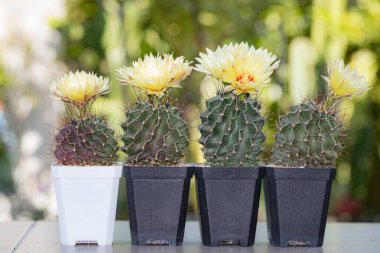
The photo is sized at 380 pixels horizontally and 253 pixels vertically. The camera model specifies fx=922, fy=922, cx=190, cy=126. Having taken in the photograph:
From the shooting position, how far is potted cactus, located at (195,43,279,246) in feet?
5.82

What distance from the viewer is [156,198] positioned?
181 cm

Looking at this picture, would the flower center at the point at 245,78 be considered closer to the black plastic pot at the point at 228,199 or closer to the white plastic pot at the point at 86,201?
the black plastic pot at the point at 228,199

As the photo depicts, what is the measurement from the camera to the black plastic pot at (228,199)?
1.80 m

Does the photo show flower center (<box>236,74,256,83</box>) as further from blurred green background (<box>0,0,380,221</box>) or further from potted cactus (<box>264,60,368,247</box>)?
blurred green background (<box>0,0,380,221</box>)

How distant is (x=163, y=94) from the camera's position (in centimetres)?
182

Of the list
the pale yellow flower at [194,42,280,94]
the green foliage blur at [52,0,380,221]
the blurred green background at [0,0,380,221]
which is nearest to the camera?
the pale yellow flower at [194,42,280,94]

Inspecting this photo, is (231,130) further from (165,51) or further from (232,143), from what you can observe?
(165,51)

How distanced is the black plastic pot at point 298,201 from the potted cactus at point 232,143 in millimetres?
38

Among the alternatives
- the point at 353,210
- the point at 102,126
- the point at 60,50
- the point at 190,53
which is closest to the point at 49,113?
the point at 60,50

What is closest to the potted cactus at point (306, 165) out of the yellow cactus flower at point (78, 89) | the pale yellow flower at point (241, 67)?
the pale yellow flower at point (241, 67)

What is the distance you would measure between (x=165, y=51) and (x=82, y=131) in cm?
245

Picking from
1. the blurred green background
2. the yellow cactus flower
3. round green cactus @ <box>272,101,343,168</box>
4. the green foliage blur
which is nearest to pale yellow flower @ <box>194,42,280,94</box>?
round green cactus @ <box>272,101,343,168</box>

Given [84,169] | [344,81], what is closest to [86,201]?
[84,169]

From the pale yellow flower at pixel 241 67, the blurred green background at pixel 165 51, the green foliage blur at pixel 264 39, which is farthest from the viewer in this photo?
the green foliage blur at pixel 264 39
